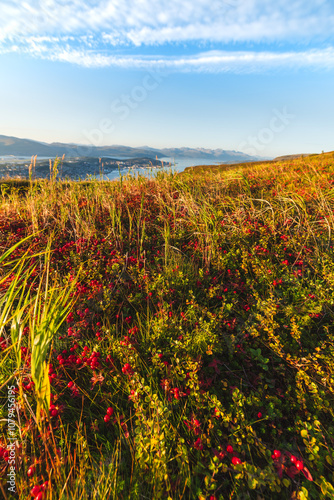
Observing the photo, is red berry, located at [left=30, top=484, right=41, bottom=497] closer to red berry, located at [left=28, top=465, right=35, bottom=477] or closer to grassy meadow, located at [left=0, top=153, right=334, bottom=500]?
grassy meadow, located at [left=0, top=153, right=334, bottom=500]

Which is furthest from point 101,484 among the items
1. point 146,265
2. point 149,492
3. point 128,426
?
point 146,265

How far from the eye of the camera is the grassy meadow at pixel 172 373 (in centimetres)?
151

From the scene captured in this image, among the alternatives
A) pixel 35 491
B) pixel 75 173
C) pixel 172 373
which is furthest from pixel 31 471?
pixel 75 173

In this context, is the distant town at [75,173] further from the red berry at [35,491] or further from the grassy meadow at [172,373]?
the red berry at [35,491]

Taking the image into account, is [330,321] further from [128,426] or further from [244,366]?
[128,426]

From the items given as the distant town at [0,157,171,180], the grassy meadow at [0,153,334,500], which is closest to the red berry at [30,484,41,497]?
the grassy meadow at [0,153,334,500]

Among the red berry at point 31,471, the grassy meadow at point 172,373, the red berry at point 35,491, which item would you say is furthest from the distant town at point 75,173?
the red berry at point 35,491

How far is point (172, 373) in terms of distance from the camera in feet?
7.11

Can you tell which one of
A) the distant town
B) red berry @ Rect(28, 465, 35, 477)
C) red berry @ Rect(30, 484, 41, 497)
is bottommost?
red berry @ Rect(28, 465, 35, 477)

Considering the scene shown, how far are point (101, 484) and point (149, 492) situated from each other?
0.33 m

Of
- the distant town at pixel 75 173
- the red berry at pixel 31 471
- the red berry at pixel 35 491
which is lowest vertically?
the red berry at pixel 31 471

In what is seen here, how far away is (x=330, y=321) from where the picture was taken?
9.41 feet

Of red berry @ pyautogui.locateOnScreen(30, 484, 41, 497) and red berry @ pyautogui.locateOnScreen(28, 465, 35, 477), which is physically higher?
red berry @ pyautogui.locateOnScreen(30, 484, 41, 497)

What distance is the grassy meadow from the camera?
1507 millimetres
